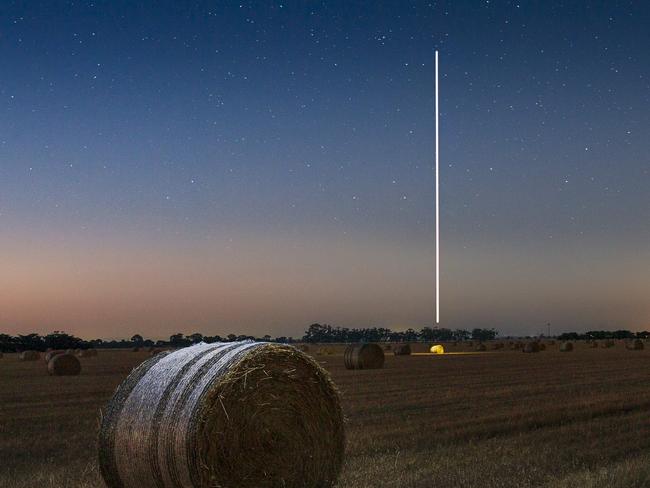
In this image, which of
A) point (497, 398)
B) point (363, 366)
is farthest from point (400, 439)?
point (363, 366)

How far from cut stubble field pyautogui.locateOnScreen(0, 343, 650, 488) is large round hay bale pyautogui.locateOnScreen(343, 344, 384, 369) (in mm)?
10350

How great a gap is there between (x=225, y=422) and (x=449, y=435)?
5.94m

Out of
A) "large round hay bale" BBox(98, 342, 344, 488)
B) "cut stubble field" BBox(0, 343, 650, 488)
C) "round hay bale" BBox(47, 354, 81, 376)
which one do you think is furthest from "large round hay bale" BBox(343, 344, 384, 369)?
"large round hay bale" BBox(98, 342, 344, 488)

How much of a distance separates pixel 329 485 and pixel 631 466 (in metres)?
4.41

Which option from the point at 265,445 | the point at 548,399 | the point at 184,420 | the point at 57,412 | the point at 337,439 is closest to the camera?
the point at 184,420

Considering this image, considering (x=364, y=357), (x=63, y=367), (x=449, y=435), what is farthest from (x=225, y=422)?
(x=364, y=357)

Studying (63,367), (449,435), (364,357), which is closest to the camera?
(449,435)

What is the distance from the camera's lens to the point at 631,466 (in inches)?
447

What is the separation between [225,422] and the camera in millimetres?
8945

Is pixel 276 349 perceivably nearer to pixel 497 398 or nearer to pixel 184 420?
pixel 184 420

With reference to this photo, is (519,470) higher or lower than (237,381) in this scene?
lower

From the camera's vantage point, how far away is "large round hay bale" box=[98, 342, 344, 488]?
8648mm

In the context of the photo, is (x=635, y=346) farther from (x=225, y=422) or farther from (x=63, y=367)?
(x=225, y=422)

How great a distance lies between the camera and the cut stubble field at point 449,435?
1059 cm
